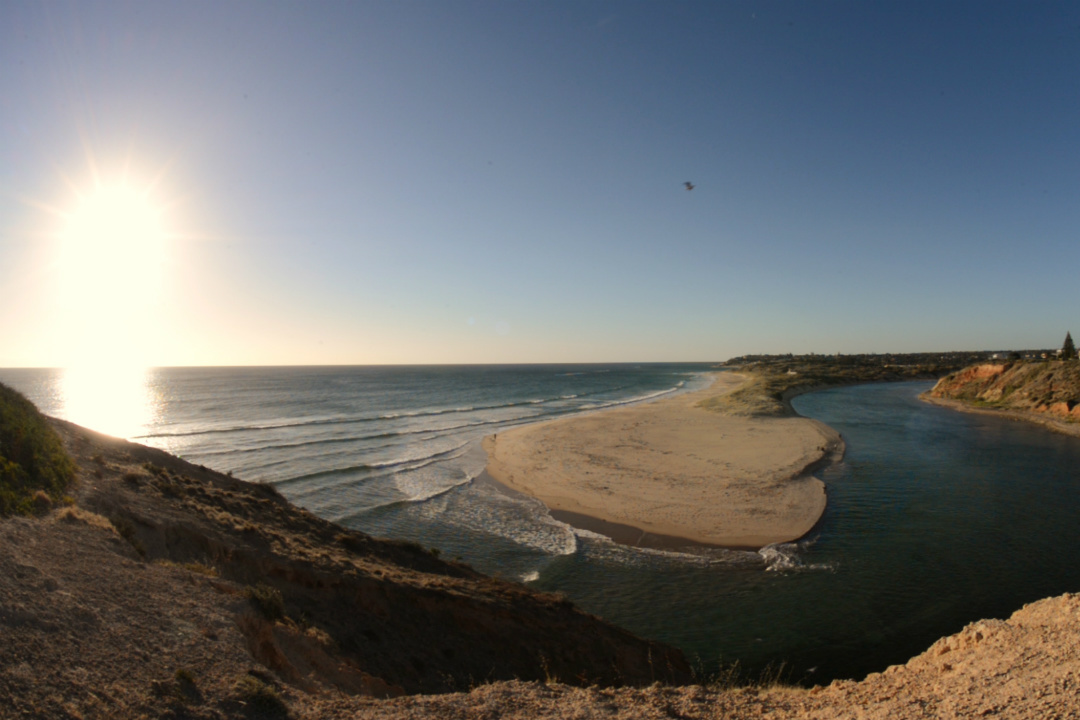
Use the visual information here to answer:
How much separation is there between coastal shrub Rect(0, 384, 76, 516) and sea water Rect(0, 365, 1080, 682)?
410 inches

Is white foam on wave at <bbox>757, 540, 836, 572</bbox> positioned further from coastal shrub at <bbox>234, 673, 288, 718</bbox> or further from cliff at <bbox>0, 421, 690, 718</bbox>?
coastal shrub at <bbox>234, 673, 288, 718</bbox>

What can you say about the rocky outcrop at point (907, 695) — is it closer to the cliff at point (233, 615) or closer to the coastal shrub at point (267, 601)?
the cliff at point (233, 615)

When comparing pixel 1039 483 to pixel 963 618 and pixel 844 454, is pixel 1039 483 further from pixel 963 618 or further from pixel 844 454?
pixel 963 618

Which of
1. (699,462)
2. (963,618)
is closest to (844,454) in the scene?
(699,462)

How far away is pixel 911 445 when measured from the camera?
3478cm

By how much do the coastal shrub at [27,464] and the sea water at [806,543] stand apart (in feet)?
34.2

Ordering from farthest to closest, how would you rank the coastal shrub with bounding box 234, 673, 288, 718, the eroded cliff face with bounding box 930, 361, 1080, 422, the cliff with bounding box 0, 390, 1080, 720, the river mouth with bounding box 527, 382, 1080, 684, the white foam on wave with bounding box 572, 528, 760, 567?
1. the eroded cliff face with bounding box 930, 361, 1080, 422
2. the white foam on wave with bounding box 572, 528, 760, 567
3. the river mouth with bounding box 527, 382, 1080, 684
4. the coastal shrub with bounding box 234, 673, 288, 718
5. the cliff with bounding box 0, 390, 1080, 720

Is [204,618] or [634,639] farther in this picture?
[634,639]

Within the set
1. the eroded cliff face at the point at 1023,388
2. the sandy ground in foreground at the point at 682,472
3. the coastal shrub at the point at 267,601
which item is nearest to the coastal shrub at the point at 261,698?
the coastal shrub at the point at 267,601

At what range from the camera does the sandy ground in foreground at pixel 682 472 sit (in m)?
19.5

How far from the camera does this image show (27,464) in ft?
33.2

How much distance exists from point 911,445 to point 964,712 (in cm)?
3514

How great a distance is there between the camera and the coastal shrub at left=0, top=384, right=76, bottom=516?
8.94m

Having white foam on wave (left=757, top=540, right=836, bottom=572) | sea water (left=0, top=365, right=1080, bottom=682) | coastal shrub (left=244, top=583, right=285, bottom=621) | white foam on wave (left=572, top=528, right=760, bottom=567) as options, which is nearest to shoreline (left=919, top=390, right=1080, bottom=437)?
sea water (left=0, top=365, right=1080, bottom=682)
